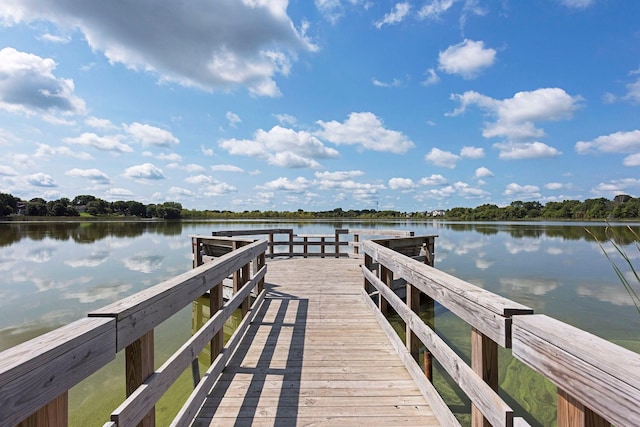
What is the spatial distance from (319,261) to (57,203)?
329 feet

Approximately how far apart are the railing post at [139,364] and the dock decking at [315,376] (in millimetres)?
818

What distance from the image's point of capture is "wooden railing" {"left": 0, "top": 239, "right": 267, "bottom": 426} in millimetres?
857

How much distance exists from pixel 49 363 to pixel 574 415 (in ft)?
5.34

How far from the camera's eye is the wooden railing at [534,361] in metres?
0.83

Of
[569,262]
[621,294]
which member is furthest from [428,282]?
[569,262]

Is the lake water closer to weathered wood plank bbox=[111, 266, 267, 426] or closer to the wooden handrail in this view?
the wooden handrail

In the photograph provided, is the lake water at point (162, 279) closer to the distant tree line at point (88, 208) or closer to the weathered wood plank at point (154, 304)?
the weathered wood plank at point (154, 304)

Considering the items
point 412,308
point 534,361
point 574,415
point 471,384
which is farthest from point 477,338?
point 412,308

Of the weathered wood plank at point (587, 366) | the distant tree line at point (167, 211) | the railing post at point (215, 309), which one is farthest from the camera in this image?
the distant tree line at point (167, 211)

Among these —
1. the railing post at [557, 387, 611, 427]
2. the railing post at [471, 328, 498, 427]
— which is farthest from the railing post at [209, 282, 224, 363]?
the railing post at [557, 387, 611, 427]

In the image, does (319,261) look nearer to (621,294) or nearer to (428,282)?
(428,282)

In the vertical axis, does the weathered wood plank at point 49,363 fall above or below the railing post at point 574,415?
above

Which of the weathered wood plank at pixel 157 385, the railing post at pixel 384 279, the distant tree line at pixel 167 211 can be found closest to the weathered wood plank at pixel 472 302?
the railing post at pixel 384 279

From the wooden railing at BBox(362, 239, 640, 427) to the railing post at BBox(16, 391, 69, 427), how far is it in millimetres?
1530
